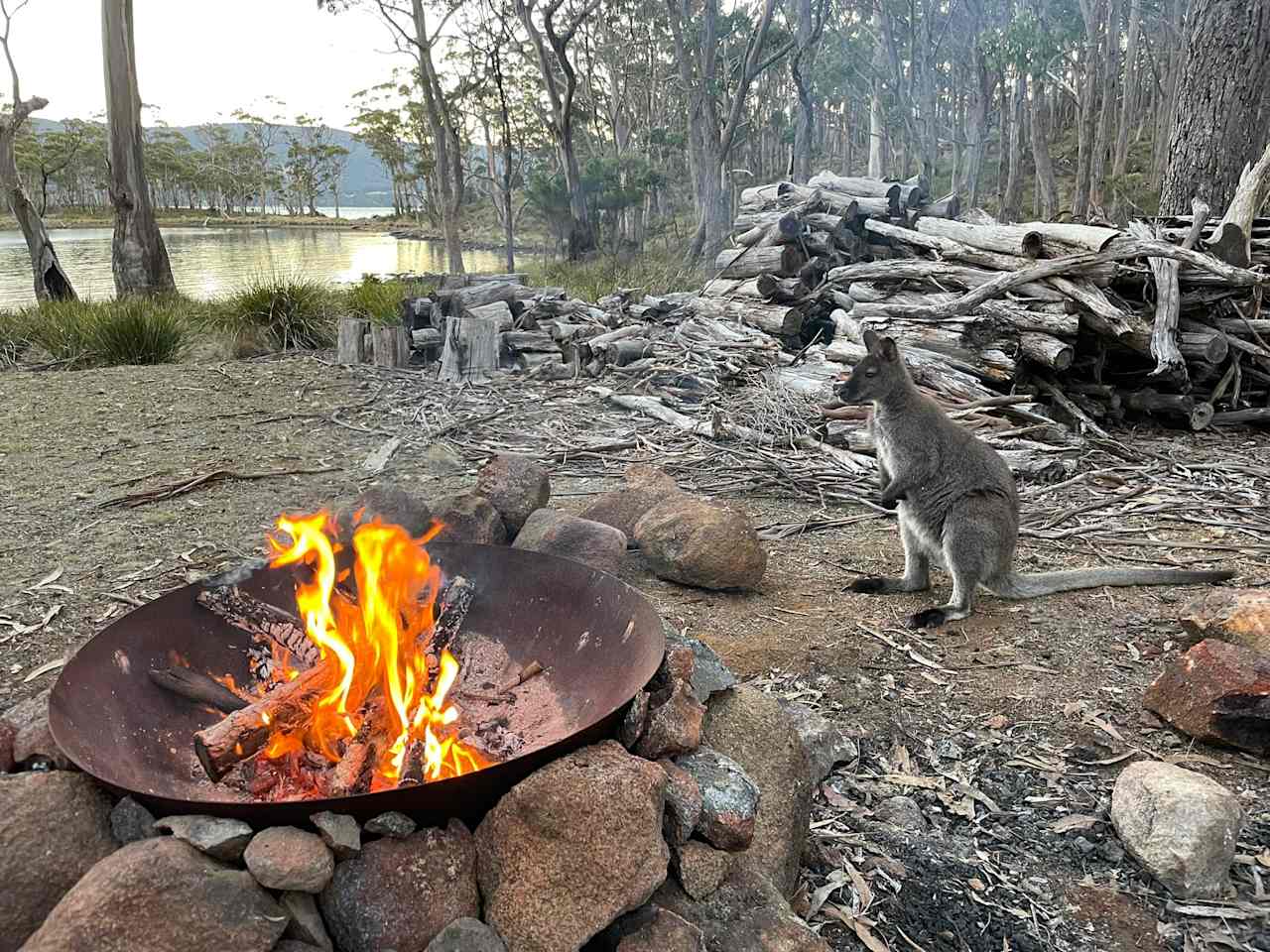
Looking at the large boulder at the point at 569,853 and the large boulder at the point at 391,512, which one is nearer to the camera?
the large boulder at the point at 569,853

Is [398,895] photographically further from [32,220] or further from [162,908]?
[32,220]

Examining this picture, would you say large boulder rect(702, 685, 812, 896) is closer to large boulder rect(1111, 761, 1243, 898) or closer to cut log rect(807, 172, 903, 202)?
large boulder rect(1111, 761, 1243, 898)

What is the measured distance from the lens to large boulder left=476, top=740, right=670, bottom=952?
1948mm

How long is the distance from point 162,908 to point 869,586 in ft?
12.2

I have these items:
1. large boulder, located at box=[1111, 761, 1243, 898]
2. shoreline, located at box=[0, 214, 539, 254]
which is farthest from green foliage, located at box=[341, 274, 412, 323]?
shoreline, located at box=[0, 214, 539, 254]

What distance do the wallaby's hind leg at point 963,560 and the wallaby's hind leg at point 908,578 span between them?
12.4 inches

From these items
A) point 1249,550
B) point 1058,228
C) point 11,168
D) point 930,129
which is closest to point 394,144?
point 930,129

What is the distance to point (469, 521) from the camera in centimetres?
407

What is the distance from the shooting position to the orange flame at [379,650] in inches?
91.7

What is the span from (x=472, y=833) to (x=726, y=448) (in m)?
5.09

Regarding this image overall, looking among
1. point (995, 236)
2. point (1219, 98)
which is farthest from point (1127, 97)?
point (995, 236)

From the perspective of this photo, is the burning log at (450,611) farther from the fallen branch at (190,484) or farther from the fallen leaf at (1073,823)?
the fallen branch at (190,484)

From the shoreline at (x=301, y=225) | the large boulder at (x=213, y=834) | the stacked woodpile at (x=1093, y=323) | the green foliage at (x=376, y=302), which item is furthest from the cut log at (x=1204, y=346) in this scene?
the shoreline at (x=301, y=225)

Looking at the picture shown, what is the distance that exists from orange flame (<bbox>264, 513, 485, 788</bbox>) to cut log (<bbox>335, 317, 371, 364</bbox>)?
7.38 metres
